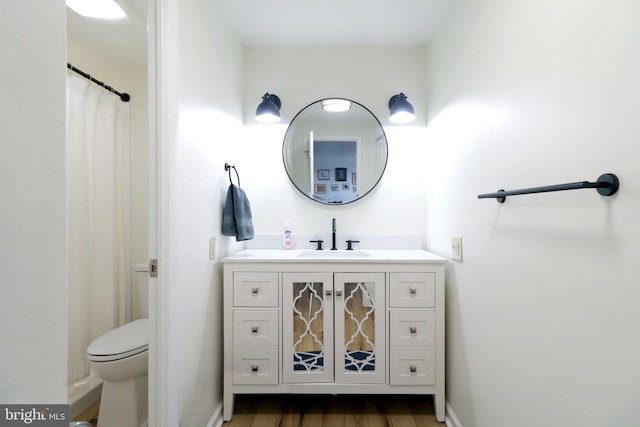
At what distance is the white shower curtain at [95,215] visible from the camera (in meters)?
1.67

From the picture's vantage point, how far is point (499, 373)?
1030mm

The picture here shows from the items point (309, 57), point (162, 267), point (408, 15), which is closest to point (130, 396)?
point (162, 267)

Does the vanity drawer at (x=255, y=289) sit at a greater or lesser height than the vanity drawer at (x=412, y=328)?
greater

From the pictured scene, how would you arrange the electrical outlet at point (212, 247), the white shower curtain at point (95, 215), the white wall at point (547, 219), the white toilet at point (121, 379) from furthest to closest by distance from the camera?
the white shower curtain at point (95, 215), the electrical outlet at point (212, 247), the white toilet at point (121, 379), the white wall at point (547, 219)

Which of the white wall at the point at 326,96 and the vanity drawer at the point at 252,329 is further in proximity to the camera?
the white wall at the point at 326,96

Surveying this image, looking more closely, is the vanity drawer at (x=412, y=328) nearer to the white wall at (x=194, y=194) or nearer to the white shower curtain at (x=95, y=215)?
the white wall at (x=194, y=194)

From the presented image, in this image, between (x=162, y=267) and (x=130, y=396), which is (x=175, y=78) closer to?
(x=162, y=267)

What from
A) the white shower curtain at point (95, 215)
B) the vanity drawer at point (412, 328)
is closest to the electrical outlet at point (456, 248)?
the vanity drawer at point (412, 328)

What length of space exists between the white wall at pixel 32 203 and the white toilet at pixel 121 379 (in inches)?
39.9

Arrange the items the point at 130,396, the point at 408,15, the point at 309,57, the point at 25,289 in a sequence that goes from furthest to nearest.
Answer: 1. the point at 309,57
2. the point at 408,15
3. the point at 130,396
4. the point at 25,289

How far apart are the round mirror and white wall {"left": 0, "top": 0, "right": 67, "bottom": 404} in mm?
1480

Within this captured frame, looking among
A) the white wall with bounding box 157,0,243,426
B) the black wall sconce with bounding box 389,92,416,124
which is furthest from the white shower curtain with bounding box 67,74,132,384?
the black wall sconce with bounding box 389,92,416,124

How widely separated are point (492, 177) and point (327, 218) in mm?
1103

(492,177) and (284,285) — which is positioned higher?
(492,177)
